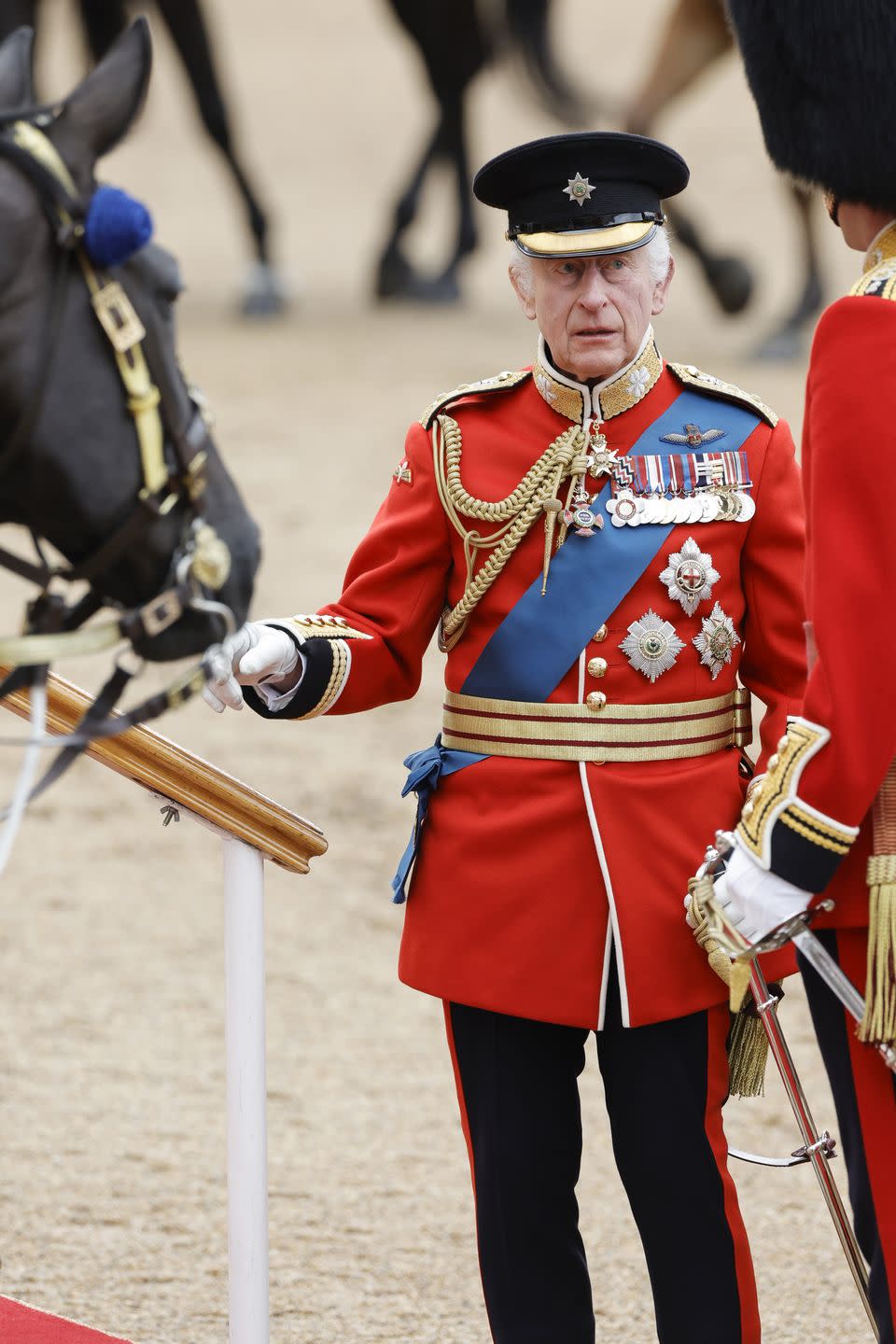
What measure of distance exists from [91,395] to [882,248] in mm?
750

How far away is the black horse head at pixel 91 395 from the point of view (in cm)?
179

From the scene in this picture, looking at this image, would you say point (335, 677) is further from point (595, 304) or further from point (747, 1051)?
point (747, 1051)

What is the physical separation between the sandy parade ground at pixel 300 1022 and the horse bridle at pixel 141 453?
809mm

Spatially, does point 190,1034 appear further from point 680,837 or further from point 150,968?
point 680,837

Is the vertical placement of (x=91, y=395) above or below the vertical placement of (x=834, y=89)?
below

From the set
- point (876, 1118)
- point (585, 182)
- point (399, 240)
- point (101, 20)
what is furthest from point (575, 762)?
point (101, 20)

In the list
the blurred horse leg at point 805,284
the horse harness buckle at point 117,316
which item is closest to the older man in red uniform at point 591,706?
the horse harness buckle at point 117,316

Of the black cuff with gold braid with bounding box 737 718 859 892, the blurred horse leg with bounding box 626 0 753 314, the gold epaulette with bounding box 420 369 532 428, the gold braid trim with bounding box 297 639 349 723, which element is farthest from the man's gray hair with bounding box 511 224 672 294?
the blurred horse leg with bounding box 626 0 753 314

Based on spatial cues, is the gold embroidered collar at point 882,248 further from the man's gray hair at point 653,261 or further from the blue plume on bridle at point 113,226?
the blue plume on bridle at point 113,226

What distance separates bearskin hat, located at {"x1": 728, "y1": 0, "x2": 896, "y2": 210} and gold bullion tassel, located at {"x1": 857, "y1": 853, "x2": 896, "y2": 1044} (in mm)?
619

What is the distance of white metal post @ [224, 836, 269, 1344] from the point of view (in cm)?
235

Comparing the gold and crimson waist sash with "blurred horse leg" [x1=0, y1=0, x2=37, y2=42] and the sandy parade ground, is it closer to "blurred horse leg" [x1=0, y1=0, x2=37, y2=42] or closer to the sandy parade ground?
the sandy parade ground

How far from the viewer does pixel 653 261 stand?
7.45ft

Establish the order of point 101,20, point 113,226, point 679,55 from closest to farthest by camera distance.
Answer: point 113,226 → point 679,55 → point 101,20
